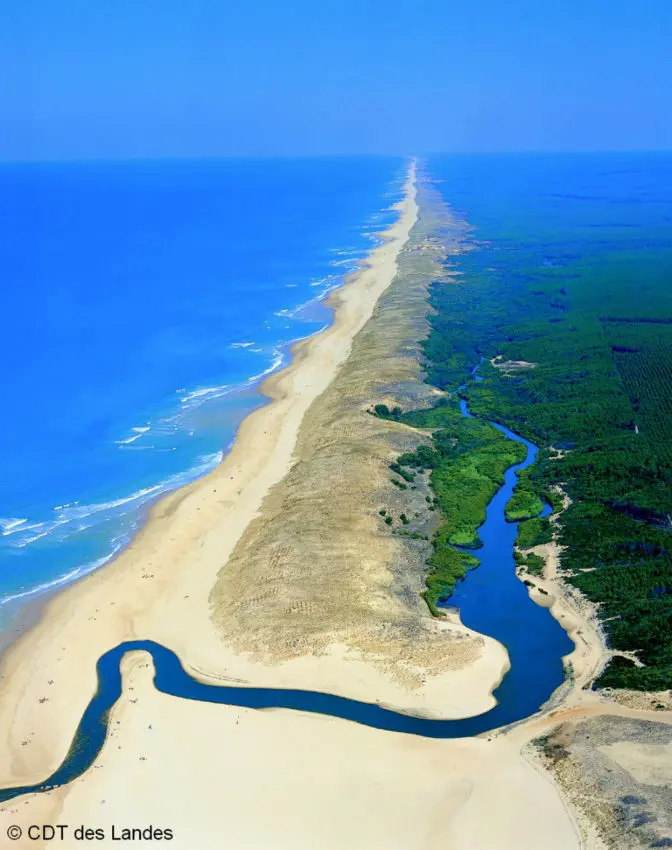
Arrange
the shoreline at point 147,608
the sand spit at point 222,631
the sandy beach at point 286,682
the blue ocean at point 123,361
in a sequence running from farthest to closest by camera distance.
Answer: the blue ocean at point 123,361 → the sand spit at point 222,631 → the shoreline at point 147,608 → the sandy beach at point 286,682

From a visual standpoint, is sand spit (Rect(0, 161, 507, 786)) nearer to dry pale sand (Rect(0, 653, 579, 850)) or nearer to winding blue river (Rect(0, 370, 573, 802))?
winding blue river (Rect(0, 370, 573, 802))

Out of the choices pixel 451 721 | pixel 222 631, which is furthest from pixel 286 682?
pixel 451 721

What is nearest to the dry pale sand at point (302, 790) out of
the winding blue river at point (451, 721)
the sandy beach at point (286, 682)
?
the sandy beach at point (286, 682)

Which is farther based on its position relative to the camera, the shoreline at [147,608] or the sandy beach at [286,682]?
the shoreline at [147,608]

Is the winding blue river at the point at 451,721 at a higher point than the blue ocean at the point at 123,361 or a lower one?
lower

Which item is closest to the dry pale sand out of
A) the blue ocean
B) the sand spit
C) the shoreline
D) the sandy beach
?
Result: the sandy beach

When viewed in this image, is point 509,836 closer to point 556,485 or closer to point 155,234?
point 556,485

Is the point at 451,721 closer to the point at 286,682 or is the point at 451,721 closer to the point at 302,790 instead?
the point at 302,790

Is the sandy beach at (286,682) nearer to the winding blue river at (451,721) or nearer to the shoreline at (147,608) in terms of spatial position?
the shoreline at (147,608)
